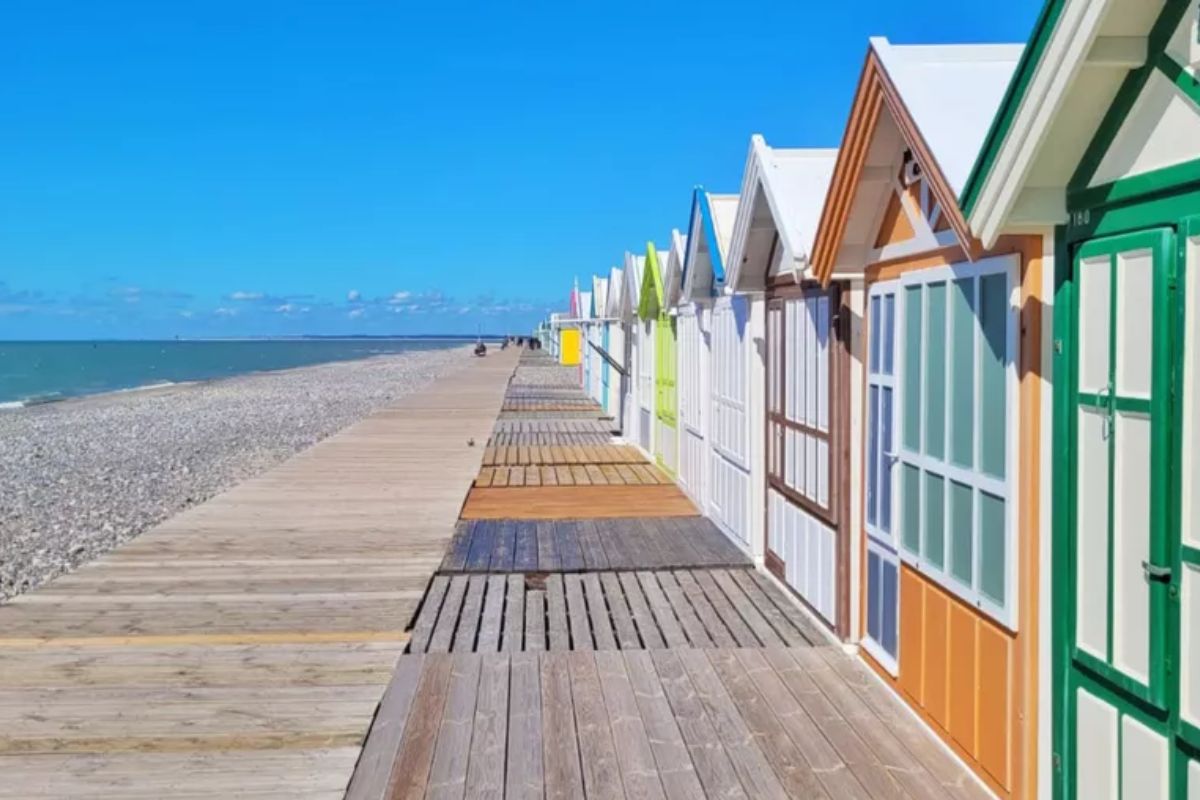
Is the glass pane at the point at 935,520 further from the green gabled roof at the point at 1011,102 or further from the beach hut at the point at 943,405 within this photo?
the green gabled roof at the point at 1011,102

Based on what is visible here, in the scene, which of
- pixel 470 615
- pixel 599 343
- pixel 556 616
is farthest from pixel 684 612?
pixel 599 343

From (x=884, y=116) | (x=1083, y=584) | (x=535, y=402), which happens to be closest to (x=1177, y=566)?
(x=1083, y=584)

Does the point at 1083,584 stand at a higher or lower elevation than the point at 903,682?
higher

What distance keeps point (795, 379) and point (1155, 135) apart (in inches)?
149

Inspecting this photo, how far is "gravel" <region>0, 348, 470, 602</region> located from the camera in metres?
9.59

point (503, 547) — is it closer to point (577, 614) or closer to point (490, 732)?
point (577, 614)

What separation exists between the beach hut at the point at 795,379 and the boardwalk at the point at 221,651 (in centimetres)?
235

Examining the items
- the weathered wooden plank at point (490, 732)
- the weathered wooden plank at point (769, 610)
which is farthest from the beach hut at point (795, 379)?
the weathered wooden plank at point (490, 732)

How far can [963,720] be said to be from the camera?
3982 mm

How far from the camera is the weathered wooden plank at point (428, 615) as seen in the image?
571 centimetres

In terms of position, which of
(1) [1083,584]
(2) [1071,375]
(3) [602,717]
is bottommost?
(3) [602,717]

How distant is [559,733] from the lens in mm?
4477

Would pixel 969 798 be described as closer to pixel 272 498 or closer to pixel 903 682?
pixel 903 682

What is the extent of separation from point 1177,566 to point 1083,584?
1.61ft
